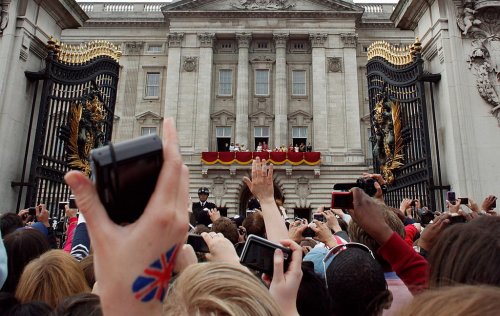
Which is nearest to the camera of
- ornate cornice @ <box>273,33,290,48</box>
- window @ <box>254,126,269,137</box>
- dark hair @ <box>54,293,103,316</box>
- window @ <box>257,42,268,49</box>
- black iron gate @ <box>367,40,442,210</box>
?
dark hair @ <box>54,293,103,316</box>

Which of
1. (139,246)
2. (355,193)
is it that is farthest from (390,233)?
(139,246)

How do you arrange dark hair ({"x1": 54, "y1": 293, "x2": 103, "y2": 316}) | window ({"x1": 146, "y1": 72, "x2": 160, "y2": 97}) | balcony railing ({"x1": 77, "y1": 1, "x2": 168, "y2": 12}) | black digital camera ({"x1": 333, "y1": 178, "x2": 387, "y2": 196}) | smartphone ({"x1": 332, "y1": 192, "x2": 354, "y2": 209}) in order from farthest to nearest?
balcony railing ({"x1": 77, "y1": 1, "x2": 168, "y2": 12})
window ({"x1": 146, "y1": 72, "x2": 160, "y2": 97})
black digital camera ({"x1": 333, "y1": 178, "x2": 387, "y2": 196})
smartphone ({"x1": 332, "y1": 192, "x2": 354, "y2": 209})
dark hair ({"x1": 54, "y1": 293, "x2": 103, "y2": 316})

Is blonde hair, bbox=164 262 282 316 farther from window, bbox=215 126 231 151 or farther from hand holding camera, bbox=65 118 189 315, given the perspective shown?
window, bbox=215 126 231 151

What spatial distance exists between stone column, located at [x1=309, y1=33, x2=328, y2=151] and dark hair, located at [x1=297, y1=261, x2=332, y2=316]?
98.2ft

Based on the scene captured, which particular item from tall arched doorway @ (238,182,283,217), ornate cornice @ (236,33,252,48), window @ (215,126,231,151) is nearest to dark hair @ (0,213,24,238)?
tall arched doorway @ (238,182,283,217)

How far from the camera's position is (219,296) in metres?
1.24

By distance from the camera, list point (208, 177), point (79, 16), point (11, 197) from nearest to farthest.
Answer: point (11, 197), point (79, 16), point (208, 177)

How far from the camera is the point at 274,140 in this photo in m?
33.4

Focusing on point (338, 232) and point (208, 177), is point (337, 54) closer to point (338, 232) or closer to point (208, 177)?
point (208, 177)

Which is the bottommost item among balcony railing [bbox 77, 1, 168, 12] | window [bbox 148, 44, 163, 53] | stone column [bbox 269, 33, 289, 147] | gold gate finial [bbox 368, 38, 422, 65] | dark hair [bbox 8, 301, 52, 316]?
dark hair [bbox 8, 301, 52, 316]

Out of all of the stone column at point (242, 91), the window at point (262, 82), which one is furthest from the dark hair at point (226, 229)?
the window at point (262, 82)

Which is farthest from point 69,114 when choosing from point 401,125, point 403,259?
point 403,259

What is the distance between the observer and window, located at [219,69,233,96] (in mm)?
34562

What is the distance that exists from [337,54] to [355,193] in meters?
33.5
